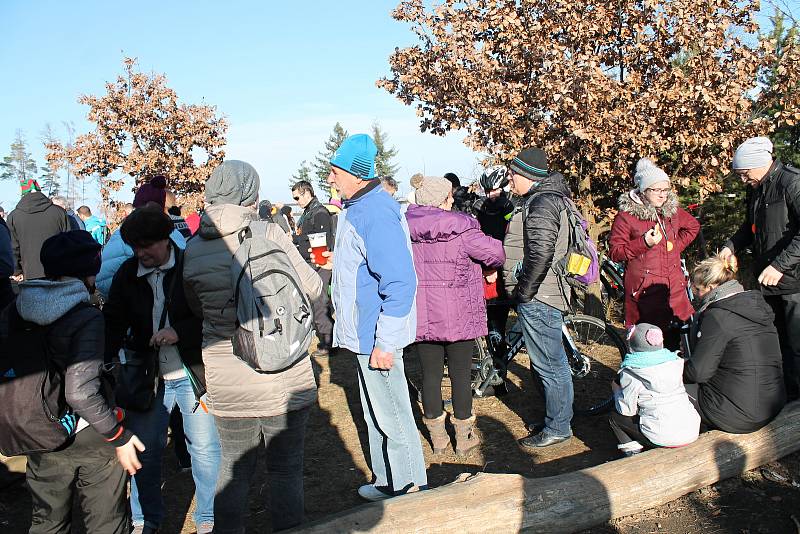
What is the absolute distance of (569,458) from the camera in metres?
4.25

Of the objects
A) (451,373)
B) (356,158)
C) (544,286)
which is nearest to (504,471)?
(451,373)

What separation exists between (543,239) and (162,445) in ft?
8.71

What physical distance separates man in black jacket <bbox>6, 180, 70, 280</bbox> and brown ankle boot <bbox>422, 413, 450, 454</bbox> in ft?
19.3

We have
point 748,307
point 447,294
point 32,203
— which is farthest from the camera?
point 32,203

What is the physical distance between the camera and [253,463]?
9.68ft

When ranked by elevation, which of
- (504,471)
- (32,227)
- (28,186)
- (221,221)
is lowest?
(504,471)

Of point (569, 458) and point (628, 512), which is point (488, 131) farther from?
point (628, 512)

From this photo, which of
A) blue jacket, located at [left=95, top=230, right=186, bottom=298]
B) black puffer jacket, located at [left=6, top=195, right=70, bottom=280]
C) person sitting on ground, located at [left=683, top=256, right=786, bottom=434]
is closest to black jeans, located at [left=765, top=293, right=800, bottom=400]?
person sitting on ground, located at [left=683, top=256, right=786, bottom=434]

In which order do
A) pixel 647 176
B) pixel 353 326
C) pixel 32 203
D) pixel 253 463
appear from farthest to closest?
pixel 32 203
pixel 647 176
pixel 353 326
pixel 253 463

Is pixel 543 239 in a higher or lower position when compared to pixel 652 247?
higher

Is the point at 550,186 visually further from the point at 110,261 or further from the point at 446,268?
the point at 110,261

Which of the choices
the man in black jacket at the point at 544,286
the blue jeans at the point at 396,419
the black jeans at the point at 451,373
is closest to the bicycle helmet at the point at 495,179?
the man in black jacket at the point at 544,286

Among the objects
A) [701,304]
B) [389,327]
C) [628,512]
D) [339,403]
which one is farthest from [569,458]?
[339,403]

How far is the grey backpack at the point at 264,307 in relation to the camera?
271 centimetres
